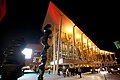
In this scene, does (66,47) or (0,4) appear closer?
(0,4)

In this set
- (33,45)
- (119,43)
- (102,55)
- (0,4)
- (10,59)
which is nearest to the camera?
(10,59)

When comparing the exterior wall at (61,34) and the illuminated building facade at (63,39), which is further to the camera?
the exterior wall at (61,34)

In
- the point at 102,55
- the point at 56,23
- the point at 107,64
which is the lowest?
the point at 107,64

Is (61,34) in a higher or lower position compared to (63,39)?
higher

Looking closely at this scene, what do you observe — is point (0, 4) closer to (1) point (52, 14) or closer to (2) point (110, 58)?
(1) point (52, 14)

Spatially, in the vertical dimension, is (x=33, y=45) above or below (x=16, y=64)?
above

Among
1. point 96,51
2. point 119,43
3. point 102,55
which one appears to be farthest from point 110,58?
point 119,43

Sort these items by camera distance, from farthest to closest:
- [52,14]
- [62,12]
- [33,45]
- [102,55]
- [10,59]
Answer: [102,55] < [33,45] < [52,14] < [62,12] < [10,59]

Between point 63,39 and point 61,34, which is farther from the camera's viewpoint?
point 63,39

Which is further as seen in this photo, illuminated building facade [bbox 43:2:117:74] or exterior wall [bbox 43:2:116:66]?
exterior wall [bbox 43:2:116:66]

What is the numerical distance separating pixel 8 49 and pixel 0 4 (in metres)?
4.19

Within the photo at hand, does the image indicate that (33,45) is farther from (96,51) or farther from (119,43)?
(96,51)

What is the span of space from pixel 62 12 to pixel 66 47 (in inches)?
298

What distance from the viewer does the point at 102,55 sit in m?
44.0
